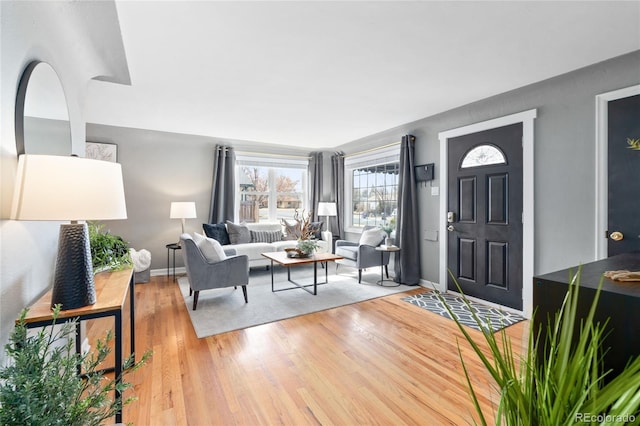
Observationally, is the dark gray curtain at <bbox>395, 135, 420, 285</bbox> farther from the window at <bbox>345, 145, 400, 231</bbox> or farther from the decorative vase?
the decorative vase

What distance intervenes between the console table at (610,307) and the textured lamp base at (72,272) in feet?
6.47

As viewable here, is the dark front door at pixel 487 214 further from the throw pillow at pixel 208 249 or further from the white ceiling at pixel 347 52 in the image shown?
the throw pillow at pixel 208 249

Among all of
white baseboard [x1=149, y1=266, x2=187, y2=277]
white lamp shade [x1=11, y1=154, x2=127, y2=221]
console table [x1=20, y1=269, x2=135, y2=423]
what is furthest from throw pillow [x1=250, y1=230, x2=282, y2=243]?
white lamp shade [x1=11, y1=154, x2=127, y2=221]

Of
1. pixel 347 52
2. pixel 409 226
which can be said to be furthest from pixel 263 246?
pixel 347 52

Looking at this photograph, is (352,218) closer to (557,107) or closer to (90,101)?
(557,107)

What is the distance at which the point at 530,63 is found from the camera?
255cm

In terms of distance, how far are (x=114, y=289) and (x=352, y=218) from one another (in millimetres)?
4783

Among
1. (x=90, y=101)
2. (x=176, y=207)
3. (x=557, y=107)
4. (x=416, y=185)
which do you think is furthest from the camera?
(x=176, y=207)

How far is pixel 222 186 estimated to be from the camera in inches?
211

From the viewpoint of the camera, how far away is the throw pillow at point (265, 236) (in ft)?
17.6

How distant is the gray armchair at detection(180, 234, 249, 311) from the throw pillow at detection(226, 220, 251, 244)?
5.49 ft

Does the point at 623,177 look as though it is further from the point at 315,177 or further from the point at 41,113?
the point at 315,177

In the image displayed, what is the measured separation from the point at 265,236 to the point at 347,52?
3.77 m

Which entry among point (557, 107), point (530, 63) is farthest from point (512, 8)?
point (557, 107)
